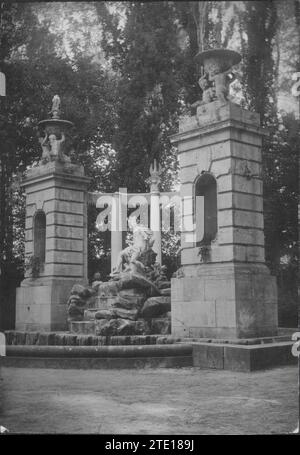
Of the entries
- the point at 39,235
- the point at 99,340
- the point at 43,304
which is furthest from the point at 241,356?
the point at 39,235

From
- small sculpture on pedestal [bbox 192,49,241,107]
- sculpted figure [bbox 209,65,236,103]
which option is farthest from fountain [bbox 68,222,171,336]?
sculpted figure [bbox 209,65,236,103]

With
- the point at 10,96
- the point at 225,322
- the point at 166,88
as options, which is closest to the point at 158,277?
the point at 225,322

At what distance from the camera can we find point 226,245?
13812 mm

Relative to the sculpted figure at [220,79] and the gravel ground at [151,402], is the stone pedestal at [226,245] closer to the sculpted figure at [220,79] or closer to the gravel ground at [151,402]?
the sculpted figure at [220,79]

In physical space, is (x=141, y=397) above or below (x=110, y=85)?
below

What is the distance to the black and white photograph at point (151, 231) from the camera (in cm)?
845

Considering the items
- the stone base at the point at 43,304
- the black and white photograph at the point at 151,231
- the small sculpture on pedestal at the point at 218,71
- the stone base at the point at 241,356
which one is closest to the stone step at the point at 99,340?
the black and white photograph at the point at 151,231

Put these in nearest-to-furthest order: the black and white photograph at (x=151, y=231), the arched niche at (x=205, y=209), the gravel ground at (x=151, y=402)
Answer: the gravel ground at (x=151, y=402) → the black and white photograph at (x=151, y=231) → the arched niche at (x=205, y=209)

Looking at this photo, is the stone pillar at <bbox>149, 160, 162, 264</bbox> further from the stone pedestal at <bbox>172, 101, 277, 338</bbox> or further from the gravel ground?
the gravel ground

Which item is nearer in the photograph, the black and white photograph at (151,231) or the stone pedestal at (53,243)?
the black and white photograph at (151,231)

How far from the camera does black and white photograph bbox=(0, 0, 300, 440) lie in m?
8.45

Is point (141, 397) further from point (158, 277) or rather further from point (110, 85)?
point (110, 85)
